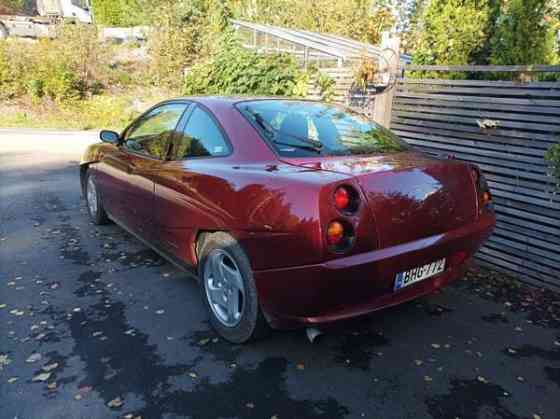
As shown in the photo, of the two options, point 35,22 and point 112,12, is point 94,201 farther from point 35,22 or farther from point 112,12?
point 112,12

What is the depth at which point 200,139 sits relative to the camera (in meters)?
3.28

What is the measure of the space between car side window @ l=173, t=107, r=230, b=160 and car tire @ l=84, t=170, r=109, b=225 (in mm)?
2081

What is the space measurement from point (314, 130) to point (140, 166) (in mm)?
1618

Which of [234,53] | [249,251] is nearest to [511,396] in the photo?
[249,251]

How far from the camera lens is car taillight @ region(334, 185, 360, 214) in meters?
2.28

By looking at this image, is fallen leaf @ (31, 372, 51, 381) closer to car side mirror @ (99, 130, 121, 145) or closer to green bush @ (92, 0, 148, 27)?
car side mirror @ (99, 130, 121, 145)

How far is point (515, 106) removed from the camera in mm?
3996

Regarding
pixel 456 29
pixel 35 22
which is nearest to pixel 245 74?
pixel 456 29

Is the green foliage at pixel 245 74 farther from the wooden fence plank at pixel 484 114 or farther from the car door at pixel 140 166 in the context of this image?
the car door at pixel 140 166

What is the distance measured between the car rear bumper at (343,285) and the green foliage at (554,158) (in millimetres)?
1468

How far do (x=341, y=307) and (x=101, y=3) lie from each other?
40.0 m

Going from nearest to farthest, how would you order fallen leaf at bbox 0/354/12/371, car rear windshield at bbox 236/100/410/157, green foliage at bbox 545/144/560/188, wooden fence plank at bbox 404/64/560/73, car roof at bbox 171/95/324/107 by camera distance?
1. fallen leaf at bbox 0/354/12/371
2. car rear windshield at bbox 236/100/410/157
3. car roof at bbox 171/95/324/107
4. green foliage at bbox 545/144/560/188
5. wooden fence plank at bbox 404/64/560/73

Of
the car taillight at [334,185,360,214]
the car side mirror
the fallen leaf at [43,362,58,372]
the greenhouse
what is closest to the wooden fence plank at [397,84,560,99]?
the car taillight at [334,185,360,214]

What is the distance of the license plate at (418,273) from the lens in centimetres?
254
